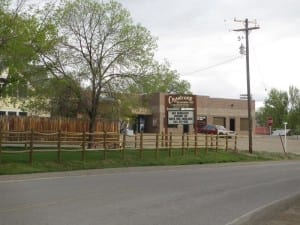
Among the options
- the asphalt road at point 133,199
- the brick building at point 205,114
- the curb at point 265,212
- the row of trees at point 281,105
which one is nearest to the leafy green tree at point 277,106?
the row of trees at point 281,105

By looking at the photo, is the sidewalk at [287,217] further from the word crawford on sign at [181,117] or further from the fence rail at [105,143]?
the word crawford on sign at [181,117]

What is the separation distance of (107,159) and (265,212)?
18.3 m

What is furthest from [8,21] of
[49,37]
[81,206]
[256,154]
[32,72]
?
[256,154]

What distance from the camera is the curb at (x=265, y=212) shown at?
11.3m

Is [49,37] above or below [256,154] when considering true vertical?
above

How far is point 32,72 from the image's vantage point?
3225cm

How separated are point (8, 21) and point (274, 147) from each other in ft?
124

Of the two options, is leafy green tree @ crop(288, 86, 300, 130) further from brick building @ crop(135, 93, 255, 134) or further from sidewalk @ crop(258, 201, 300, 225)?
sidewalk @ crop(258, 201, 300, 225)

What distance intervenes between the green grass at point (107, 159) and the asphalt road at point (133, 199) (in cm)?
272

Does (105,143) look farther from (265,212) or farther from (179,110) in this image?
(265,212)

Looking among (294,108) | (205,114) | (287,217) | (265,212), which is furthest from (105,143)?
(294,108)

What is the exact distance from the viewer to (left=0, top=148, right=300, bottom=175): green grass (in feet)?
83.3

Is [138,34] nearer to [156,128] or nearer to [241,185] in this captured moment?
[241,185]

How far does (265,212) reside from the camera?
12836 mm
